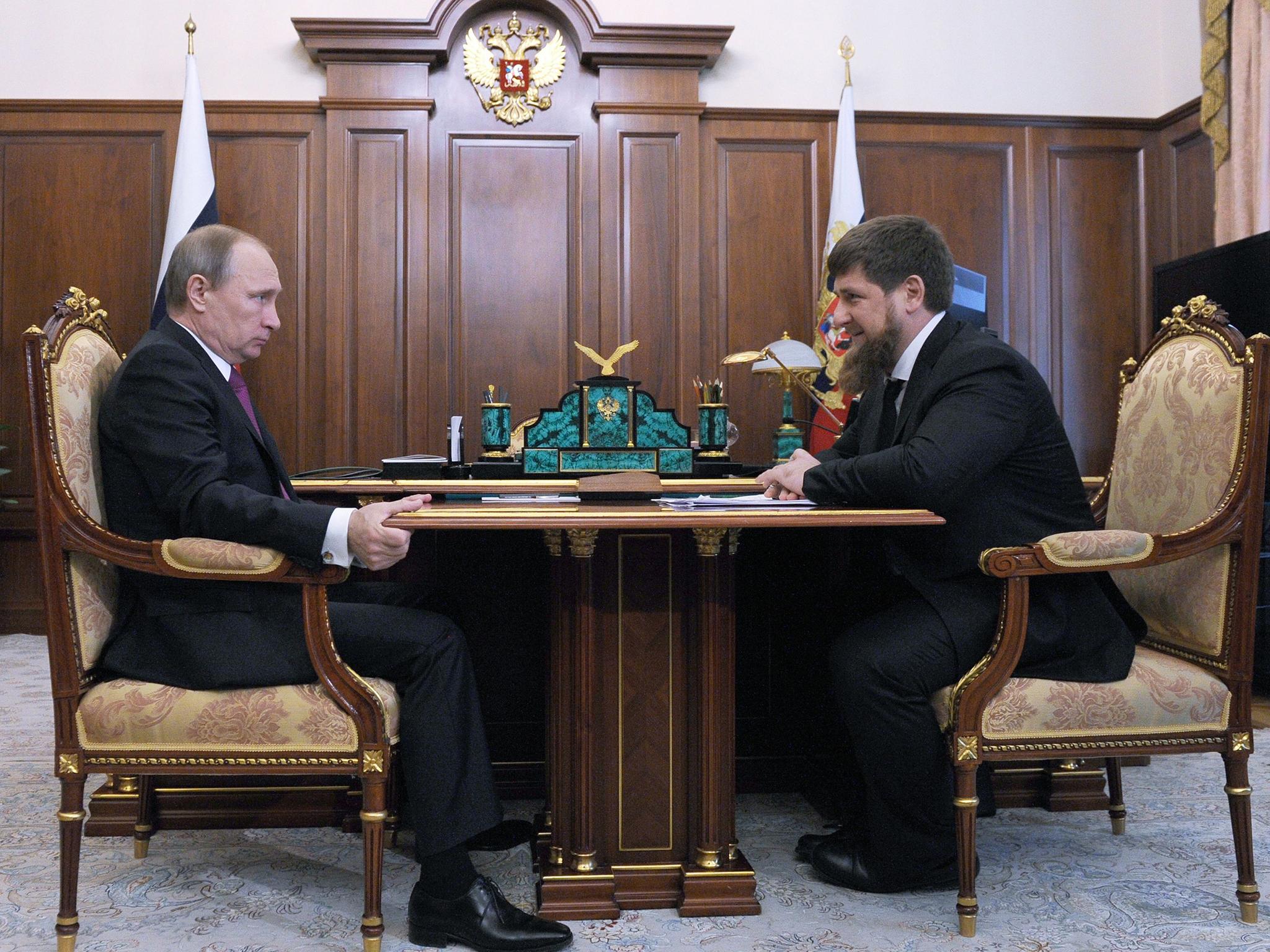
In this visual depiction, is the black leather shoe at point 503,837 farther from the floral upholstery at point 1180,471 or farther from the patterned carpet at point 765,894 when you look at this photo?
the floral upholstery at point 1180,471

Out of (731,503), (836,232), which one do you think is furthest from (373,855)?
(836,232)

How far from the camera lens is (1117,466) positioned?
2.61 meters

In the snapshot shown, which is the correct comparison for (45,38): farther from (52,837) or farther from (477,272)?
(52,837)

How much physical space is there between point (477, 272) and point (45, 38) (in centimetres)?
247

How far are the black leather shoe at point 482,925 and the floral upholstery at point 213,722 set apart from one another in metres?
0.36

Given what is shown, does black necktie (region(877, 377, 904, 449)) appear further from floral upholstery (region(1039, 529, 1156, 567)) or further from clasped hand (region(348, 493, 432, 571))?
clasped hand (region(348, 493, 432, 571))

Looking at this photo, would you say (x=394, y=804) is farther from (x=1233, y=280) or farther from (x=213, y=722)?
(x=1233, y=280)

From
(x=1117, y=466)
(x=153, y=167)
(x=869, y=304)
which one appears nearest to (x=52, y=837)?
(x=869, y=304)

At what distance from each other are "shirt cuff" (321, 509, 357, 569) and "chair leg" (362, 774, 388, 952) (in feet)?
1.33

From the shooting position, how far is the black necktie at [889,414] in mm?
2570

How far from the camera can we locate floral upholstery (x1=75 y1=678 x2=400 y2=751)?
6.49ft

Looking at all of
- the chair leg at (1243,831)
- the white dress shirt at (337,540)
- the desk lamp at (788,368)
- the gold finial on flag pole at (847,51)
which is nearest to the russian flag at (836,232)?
the gold finial on flag pole at (847,51)

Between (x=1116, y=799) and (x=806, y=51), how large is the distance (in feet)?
13.5

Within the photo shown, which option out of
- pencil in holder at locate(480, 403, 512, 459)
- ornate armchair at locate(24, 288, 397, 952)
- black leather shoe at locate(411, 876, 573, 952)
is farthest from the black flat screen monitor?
ornate armchair at locate(24, 288, 397, 952)
